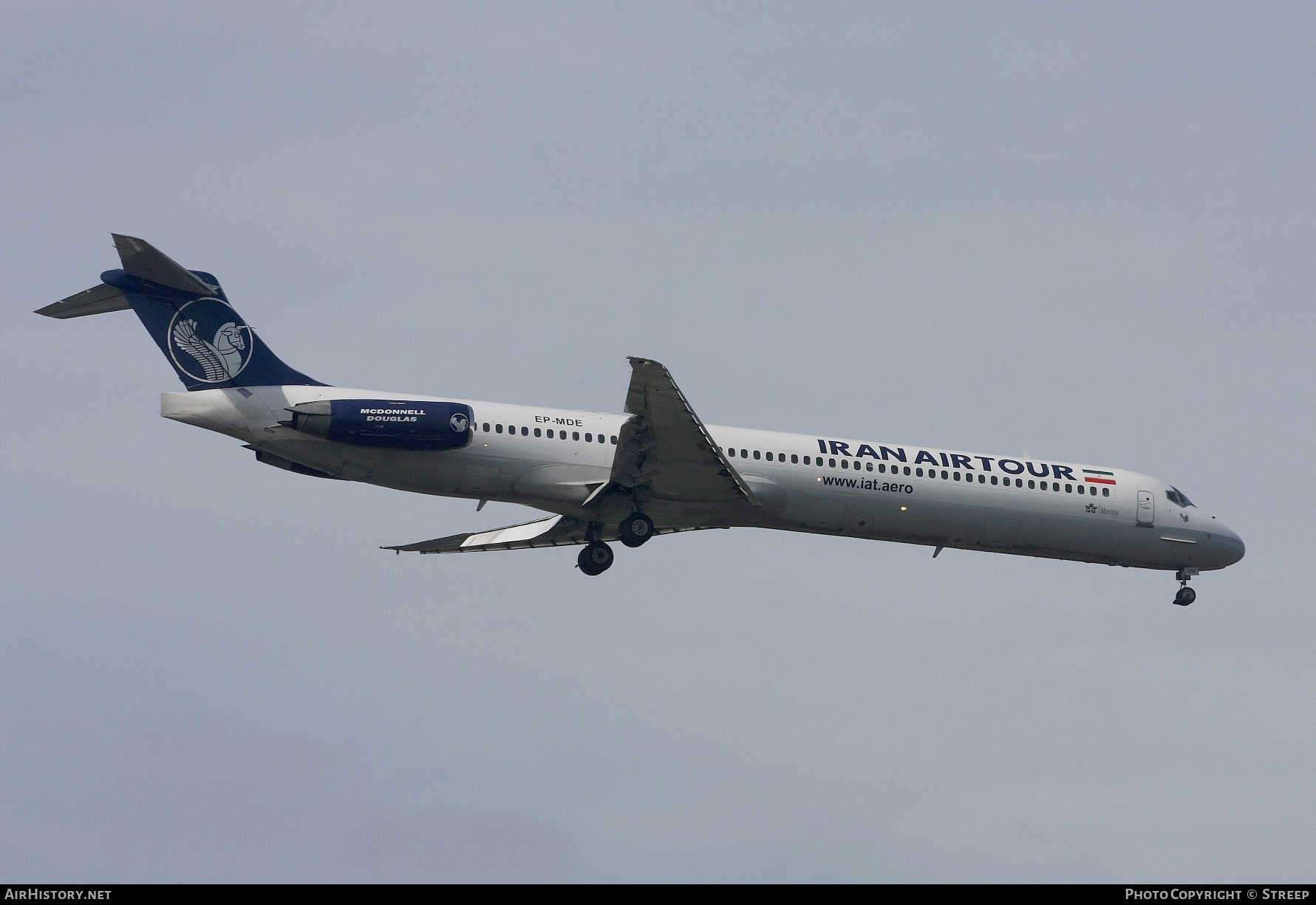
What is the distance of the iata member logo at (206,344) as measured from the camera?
30969 mm

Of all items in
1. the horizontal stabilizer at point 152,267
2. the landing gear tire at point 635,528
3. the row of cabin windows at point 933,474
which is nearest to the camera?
the horizontal stabilizer at point 152,267

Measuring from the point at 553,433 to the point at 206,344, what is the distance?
717 cm

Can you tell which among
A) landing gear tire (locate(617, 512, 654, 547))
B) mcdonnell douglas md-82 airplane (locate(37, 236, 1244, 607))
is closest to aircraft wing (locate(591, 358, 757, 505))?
mcdonnell douglas md-82 airplane (locate(37, 236, 1244, 607))

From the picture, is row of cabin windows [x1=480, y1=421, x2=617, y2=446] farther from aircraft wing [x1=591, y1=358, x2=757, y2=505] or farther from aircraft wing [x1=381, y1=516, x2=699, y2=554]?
aircraft wing [x1=381, y1=516, x2=699, y2=554]

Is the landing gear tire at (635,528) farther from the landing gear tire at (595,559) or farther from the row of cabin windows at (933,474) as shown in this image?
the row of cabin windows at (933,474)

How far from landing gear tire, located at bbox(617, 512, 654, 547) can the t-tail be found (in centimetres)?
782

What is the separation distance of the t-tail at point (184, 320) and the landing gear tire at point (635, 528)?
782 cm

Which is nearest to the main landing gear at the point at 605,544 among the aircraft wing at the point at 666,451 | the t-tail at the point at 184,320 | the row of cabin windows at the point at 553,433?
the aircraft wing at the point at 666,451

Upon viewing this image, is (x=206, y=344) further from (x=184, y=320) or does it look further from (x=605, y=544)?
(x=605, y=544)

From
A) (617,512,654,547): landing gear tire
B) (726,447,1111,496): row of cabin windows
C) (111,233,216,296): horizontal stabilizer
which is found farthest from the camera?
(726,447,1111,496): row of cabin windows

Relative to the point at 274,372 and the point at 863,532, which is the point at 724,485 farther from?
the point at 274,372

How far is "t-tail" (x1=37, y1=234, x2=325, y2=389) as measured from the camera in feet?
101

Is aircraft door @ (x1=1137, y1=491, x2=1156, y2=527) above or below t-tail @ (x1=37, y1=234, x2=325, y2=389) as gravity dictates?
above
